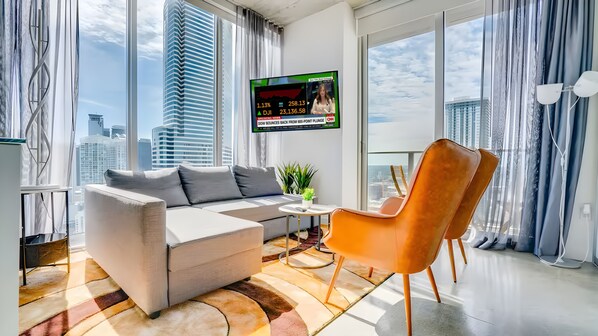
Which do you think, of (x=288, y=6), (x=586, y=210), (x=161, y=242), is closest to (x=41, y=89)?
(x=161, y=242)

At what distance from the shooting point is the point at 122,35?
300cm

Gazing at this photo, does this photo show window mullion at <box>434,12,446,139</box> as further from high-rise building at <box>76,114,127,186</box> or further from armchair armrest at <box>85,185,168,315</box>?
high-rise building at <box>76,114,127,186</box>

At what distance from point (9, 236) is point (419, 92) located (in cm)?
392

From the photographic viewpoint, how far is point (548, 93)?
7.87 ft

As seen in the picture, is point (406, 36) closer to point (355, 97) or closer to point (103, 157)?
point (355, 97)

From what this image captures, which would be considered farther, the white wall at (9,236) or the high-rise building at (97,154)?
the high-rise building at (97,154)

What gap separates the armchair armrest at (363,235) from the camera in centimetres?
143

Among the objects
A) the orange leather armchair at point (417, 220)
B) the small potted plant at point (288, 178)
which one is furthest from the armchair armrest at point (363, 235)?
the small potted plant at point (288, 178)

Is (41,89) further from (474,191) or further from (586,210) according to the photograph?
(586,210)

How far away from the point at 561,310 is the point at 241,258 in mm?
1992

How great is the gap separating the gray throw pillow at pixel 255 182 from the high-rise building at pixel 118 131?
1.26 m

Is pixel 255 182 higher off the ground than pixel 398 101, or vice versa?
pixel 398 101

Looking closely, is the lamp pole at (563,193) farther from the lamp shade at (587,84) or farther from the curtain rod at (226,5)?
the curtain rod at (226,5)

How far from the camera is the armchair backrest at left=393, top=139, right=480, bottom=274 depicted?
1.26 m
